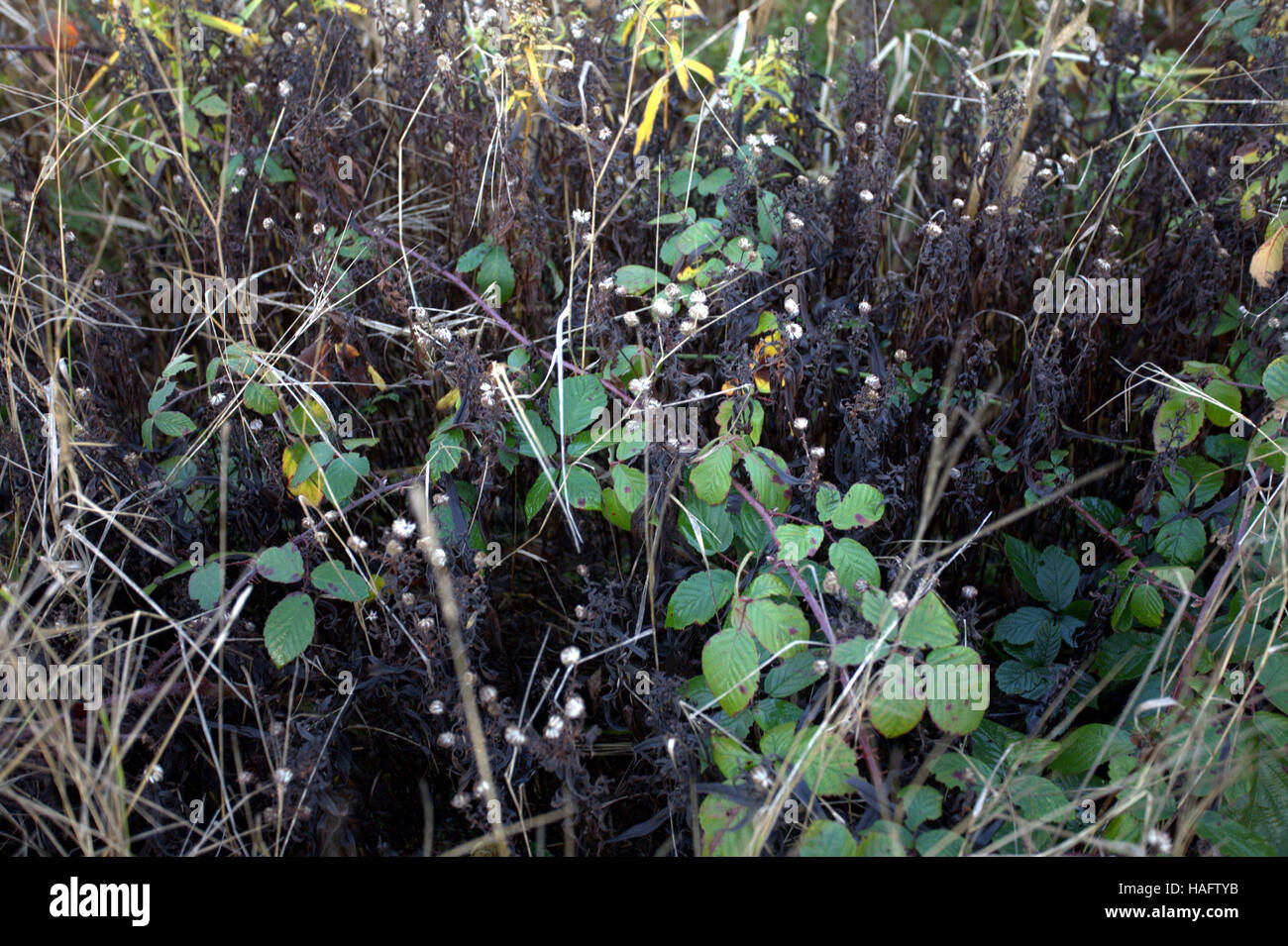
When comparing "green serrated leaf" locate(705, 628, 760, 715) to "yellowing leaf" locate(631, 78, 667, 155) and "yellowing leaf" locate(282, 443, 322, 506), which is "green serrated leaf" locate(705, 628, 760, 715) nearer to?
"yellowing leaf" locate(282, 443, 322, 506)

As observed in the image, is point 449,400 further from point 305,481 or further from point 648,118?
point 648,118

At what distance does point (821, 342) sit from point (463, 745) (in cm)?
108

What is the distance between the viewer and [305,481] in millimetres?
1762

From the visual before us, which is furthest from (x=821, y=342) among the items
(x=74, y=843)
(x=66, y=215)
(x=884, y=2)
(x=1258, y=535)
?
(x=66, y=215)

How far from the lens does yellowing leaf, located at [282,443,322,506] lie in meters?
1.75

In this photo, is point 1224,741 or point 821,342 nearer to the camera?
point 1224,741

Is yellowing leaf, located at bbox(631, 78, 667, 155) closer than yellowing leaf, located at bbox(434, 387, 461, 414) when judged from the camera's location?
No

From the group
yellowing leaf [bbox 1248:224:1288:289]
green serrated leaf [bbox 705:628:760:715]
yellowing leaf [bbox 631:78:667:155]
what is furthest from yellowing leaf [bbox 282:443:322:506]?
yellowing leaf [bbox 1248:224:1288:289]

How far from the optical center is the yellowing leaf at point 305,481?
175cm

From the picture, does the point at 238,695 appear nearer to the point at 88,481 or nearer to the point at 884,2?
the point at 88,481

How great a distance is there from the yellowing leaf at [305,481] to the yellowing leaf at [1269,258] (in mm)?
1959

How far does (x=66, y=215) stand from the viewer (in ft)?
9.09

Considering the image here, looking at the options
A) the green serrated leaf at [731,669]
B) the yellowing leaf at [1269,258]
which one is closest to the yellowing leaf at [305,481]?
the green serrated leaf at [731,669]

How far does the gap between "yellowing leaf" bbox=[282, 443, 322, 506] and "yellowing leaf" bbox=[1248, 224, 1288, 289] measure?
196 centimetres
